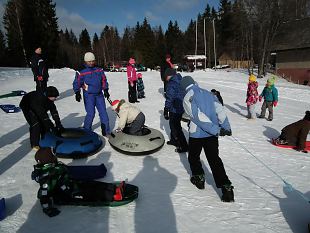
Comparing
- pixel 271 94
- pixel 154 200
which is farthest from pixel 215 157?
pixel 271 94

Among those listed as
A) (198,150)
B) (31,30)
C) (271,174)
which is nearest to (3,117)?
(198,150)

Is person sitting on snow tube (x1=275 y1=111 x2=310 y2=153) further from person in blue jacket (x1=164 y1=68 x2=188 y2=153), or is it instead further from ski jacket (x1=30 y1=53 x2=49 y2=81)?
ski jacket (x1=30 y1=53 x2=49 y2=81)

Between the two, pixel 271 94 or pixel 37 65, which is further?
pixel 271 94

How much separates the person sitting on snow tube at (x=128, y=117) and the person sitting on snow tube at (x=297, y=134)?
3640mm

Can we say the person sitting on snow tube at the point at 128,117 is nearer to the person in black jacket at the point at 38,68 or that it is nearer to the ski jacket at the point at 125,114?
the ski jacket at the point at 125,114

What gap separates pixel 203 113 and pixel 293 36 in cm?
3313

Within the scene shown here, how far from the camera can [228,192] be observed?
4289mm

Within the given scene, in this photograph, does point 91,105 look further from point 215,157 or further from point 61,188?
point 215,157

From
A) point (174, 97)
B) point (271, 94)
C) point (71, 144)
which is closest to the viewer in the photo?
point (71, 144)

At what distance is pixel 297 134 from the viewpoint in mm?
7039

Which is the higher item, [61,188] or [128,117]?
[128,117]

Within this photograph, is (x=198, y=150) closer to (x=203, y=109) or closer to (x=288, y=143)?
(x=203, y=109)

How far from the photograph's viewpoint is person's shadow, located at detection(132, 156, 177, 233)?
374cm

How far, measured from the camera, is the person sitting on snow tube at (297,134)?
681cm
